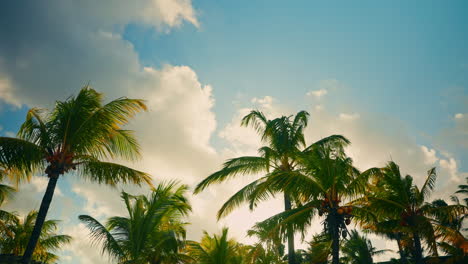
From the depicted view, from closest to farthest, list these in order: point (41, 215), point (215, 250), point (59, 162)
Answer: point (41, 215), point (59, 162), point (215, 250)

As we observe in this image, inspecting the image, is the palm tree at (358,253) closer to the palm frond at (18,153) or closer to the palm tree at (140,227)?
the palm tree at (140,227)

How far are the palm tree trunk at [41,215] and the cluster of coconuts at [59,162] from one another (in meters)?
0.20

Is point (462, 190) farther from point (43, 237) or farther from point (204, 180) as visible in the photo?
point (43, 237)

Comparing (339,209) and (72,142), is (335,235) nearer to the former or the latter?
(339,209)

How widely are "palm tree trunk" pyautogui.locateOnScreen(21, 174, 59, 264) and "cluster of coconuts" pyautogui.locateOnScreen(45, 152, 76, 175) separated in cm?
20

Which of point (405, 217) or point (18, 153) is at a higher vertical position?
point (18, 153)

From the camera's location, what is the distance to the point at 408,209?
13531 millimetres

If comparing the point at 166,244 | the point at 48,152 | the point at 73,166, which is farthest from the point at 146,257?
the point at 48,152

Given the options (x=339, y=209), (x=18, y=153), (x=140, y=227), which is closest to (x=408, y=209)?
(x=339, y=209)

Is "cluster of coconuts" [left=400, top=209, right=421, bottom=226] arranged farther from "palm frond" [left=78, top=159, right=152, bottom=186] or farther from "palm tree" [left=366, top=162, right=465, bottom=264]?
"palm frond" [left=78, top=159, right=152, bottom=186]

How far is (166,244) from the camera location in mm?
12922

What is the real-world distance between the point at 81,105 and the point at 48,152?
1.96 meters

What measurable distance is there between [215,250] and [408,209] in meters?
9.29

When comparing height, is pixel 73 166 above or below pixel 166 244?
above
